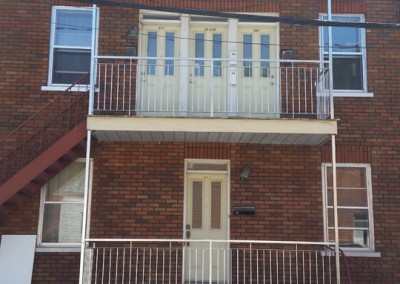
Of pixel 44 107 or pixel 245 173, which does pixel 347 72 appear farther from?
pixel 44 107

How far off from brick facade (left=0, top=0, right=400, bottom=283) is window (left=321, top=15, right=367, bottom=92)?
21cm

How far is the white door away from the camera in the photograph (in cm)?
934

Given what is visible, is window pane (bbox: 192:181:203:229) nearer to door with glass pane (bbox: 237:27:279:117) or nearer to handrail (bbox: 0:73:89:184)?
door with glass pane (bbox: 237:27:279:117)

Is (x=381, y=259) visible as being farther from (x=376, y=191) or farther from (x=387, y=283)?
(x=376, y=191)

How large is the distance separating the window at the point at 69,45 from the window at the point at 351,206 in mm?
5066

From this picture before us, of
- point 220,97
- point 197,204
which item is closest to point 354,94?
point 220,97

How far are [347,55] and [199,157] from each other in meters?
3.60

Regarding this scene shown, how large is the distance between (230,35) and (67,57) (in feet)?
10.5

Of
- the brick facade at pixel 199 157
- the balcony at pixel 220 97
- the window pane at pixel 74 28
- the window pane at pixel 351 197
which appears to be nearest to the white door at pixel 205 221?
the brick facade at pixel 199 157

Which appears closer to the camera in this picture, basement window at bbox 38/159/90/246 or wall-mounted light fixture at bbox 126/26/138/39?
basement window at bbox 38/159/90/246

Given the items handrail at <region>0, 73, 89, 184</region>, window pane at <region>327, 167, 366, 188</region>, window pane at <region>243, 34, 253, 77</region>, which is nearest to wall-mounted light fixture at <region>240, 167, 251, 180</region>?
window pane at <region>327, 167, 366, 188</region>

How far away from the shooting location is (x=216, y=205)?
973cm

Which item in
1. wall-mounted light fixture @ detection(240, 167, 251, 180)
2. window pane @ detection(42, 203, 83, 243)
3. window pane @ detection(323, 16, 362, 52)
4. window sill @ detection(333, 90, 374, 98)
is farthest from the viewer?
window pane @ detection(323, 16, 362, 52)

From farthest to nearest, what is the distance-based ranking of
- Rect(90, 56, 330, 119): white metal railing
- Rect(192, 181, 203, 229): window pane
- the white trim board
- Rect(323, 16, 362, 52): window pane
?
Rect(323, 16, 362, 52): window pane < Rect(192, 181, 203, 229): window pane < Rect(90, 56, 330, 119): white metal railing < the white trim board
